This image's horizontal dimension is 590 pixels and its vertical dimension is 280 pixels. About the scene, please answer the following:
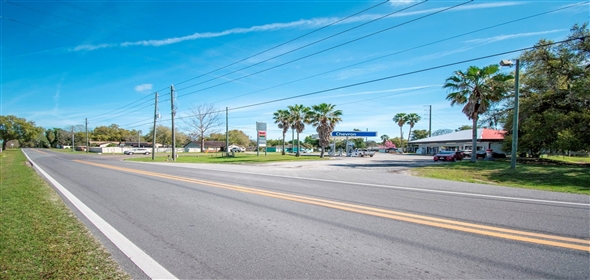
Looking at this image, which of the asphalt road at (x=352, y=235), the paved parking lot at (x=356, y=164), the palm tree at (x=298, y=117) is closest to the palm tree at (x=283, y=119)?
the palm tree at (x=298, y=117)

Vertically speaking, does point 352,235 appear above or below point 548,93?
below

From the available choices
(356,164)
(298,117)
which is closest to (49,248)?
(356,164)

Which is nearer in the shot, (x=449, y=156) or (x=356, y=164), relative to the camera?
(x=356, y=164)

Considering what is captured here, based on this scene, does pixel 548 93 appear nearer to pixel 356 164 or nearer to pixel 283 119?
pixel 356 164

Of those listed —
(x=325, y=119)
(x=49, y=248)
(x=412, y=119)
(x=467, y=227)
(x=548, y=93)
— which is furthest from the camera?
(x=412, y=119)

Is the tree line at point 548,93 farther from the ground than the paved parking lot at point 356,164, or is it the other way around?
the tree line at point 548,93

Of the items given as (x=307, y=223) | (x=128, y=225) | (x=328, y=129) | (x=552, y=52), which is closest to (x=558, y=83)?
(x=552, y=52)

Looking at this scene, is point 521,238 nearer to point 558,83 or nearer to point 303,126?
point 558,83

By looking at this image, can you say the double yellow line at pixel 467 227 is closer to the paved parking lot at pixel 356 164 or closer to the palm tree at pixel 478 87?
the paved parking lot at pixel 356 164

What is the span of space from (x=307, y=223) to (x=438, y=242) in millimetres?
2302

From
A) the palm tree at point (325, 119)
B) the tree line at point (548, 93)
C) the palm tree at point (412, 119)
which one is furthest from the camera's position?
the palm tree at point (412, 119)

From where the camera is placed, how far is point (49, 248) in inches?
155

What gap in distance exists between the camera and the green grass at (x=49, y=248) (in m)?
3.20

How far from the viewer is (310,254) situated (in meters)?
3.83
